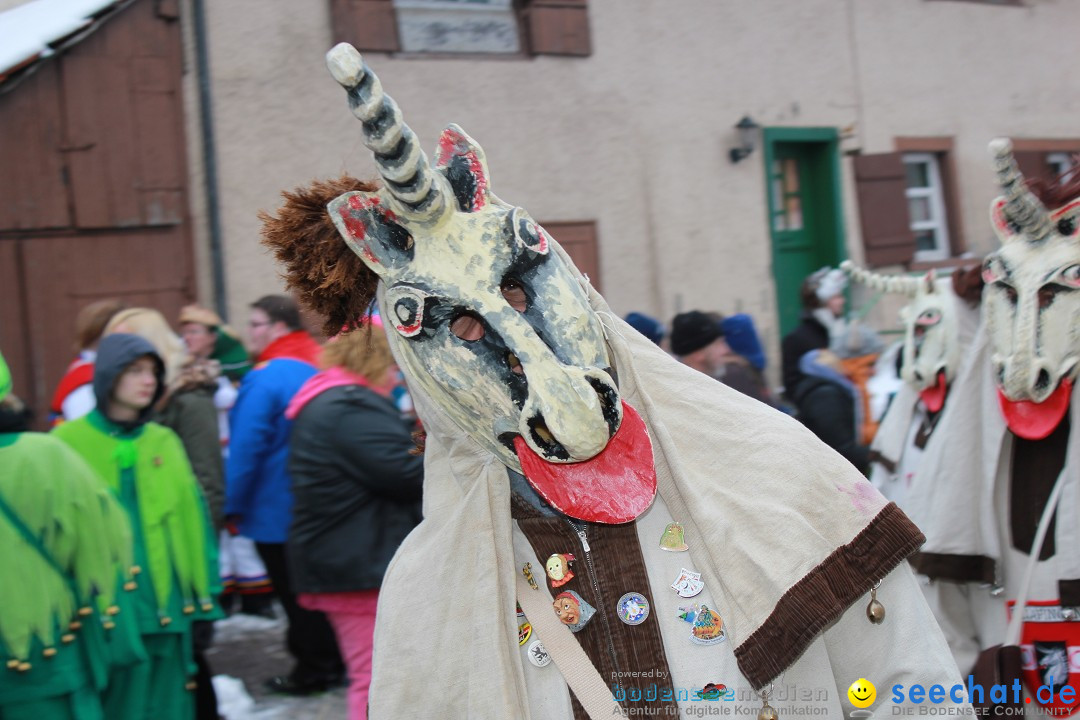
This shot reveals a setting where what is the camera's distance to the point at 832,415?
4758 mm

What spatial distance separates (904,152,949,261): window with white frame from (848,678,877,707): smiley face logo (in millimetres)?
9773

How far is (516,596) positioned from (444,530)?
0.18 m

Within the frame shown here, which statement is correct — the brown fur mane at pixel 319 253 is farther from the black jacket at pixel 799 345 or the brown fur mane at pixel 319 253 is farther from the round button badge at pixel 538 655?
the black jacket at pixel 799 345

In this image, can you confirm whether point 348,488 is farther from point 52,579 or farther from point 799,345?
point 799,345

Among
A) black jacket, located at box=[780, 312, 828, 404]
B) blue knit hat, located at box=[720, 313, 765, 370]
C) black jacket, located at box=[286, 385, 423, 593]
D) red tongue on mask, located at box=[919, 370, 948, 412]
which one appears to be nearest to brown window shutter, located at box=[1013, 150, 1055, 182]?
black jacket, located at box=[780, 312, 828, 404]

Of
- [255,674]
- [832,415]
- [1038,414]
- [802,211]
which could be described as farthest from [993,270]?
[802,211]

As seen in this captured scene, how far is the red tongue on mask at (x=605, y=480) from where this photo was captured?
5.69ft

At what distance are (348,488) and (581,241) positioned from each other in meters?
5.16

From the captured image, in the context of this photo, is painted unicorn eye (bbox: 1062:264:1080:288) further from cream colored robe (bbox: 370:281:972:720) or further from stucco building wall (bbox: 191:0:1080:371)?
stucco building wall (bbox: 191:0:1080:371)

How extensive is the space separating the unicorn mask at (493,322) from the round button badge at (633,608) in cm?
17

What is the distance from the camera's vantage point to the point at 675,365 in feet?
6.49

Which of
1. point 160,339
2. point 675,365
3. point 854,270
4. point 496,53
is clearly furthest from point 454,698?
point 496,53

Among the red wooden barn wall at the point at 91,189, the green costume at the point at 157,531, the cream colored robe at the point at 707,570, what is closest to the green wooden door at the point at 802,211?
the red wooden barn wall at the point at 91,189

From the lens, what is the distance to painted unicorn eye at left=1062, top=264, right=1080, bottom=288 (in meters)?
3.07
